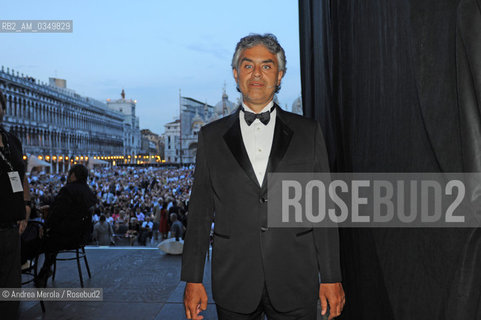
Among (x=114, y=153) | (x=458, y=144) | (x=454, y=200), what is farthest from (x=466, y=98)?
(x=114, y=153)

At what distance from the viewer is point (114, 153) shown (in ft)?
268

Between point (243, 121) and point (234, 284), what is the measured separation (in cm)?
76

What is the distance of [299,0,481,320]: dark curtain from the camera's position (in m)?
1.02

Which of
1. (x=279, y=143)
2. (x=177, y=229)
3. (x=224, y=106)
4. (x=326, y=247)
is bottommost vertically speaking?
(x=177, y=229)

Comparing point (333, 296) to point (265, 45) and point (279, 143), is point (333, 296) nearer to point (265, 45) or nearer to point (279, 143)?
point (279, 143)

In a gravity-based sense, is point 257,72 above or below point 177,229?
above

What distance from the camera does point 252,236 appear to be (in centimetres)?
154

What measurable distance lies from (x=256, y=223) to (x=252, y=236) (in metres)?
0.06

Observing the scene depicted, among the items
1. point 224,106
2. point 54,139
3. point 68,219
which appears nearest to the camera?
point 68,219

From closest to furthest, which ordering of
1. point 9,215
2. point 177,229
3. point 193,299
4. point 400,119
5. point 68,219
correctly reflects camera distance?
point 400,119 < point 193,299 < point 9,215 < point 68,219 < point 177,229

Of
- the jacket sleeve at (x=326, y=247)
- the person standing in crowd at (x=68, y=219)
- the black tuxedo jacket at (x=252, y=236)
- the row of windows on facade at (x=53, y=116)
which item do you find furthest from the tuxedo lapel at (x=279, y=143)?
the row of windows on facade at (x=53, y=116)

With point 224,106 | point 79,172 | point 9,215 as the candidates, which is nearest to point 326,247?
point 9,215

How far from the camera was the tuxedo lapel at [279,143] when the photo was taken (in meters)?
1.55

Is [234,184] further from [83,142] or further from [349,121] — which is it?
[83,142]
